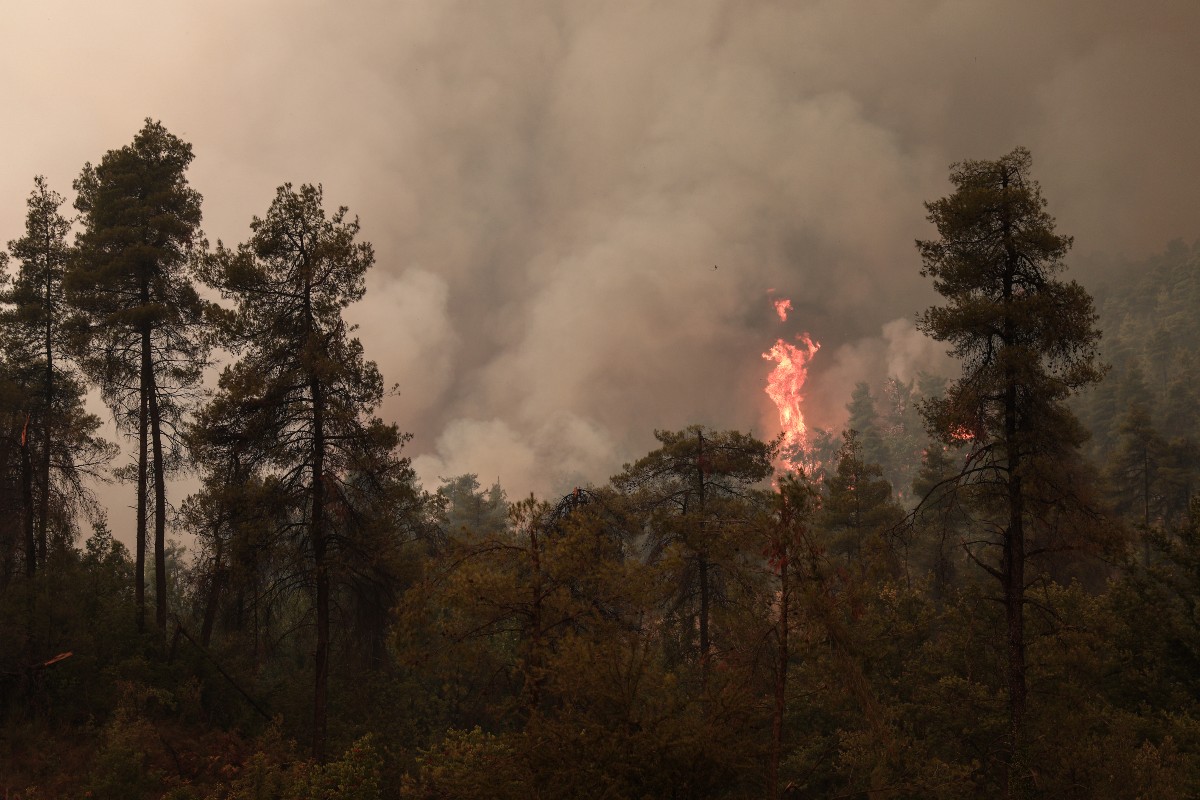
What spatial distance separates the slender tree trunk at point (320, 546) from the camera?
49.4 ft

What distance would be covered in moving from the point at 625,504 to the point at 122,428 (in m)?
14.8

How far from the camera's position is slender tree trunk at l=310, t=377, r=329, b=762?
15.1m

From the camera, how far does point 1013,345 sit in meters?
11.2

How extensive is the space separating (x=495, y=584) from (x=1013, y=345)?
9.58 m

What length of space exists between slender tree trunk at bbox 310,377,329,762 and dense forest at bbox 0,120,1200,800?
0.08 metres

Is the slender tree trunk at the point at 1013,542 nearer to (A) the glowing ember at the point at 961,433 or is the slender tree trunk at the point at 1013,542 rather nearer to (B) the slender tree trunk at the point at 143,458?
(A) the glowing ember at the point at 961,433

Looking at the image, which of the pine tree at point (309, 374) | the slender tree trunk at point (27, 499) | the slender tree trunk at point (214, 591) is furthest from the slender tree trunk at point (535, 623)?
the slender tree trunk at point (27, 499)

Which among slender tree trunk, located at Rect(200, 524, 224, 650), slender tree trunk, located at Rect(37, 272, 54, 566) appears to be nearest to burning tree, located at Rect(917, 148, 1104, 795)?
slender tree trunk, located at Rect(200, 524, 224, 650)

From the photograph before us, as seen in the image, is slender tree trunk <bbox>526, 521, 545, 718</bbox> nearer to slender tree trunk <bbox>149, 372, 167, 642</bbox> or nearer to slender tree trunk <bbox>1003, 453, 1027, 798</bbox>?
slender tree trunk <bbox>1003, 453, 1027, 798</bbox>

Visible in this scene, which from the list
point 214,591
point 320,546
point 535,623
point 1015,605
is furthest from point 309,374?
point 1015,605

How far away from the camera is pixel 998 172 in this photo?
11.8m

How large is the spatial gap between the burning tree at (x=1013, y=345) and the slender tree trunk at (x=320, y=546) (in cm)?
1314

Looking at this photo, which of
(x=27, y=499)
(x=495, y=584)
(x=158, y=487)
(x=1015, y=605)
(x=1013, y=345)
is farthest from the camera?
(x=158, y=487)

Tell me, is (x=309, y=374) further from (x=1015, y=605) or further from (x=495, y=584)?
(x=1015, y=605)
